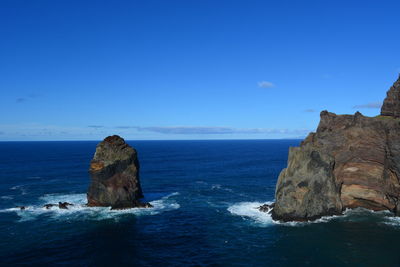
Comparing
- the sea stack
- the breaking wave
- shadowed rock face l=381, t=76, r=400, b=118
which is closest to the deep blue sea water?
the breaking wave

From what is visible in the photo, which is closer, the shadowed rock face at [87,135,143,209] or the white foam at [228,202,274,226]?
the white foam at [228,202,274,226]

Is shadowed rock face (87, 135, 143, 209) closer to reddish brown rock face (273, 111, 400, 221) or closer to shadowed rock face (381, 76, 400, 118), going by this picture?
reddish brown rock face (273, 111, 400, 221)

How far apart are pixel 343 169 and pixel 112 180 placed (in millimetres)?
54093

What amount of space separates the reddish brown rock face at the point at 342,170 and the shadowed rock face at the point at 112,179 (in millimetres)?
34755

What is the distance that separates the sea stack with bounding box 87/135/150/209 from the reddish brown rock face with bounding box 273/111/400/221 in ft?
114

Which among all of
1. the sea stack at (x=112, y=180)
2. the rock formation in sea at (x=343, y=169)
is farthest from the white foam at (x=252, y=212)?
the sea stack at (x=112, y=180)

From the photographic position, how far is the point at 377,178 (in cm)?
7094

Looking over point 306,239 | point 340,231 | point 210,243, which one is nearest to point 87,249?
point 210,243

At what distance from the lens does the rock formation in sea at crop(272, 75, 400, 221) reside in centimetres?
6738

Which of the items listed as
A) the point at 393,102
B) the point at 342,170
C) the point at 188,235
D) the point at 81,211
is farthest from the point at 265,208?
the point at 81,211

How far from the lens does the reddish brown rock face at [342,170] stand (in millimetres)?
67375

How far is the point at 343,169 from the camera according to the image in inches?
2904

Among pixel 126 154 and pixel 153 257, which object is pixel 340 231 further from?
pixel 126 154

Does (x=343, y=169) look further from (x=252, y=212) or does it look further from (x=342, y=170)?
(x=252, y=212)
